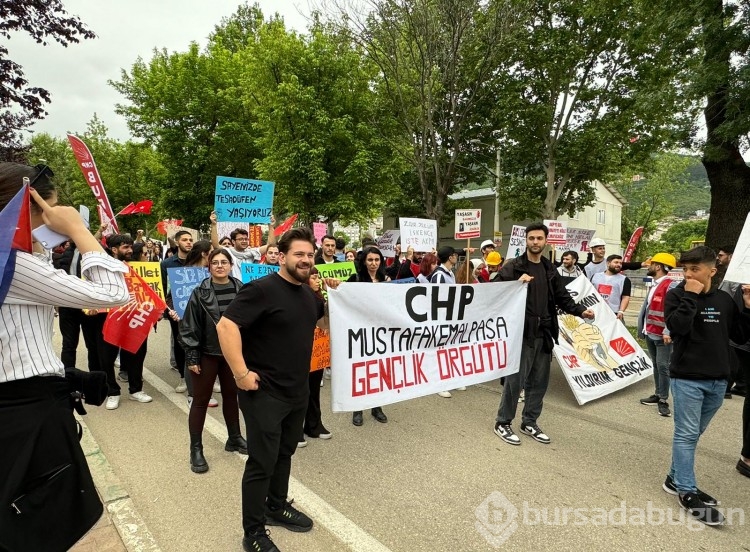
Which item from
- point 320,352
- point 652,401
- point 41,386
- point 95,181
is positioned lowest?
point 652,401

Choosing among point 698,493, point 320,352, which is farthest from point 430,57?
point 698,493

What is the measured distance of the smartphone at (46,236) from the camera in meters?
1.71

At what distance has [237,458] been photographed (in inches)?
153

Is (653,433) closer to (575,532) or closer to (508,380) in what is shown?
(508,380)

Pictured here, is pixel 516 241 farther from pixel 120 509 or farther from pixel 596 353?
pixel 120 509

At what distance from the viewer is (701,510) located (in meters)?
3.14

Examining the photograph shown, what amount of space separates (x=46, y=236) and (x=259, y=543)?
2.02 metres

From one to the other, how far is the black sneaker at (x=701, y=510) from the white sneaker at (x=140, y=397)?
5.53 m

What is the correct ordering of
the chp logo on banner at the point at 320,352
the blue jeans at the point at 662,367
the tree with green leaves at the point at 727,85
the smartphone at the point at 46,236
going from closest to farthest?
the smartphone at the point at 46,236
the chp logo on banner at the point at 320,352
the blue jeans at the point at 662,367
the tree with green leaves at the point at 727,85

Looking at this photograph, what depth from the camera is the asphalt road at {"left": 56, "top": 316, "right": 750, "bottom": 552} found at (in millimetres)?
2855

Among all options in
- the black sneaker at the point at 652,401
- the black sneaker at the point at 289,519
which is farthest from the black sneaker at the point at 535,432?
the black sneaker at the point at 289,519

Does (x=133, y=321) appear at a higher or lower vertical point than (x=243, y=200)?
lower

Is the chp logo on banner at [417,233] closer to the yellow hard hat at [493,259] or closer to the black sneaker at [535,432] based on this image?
the yellow hard hat at [493,259]

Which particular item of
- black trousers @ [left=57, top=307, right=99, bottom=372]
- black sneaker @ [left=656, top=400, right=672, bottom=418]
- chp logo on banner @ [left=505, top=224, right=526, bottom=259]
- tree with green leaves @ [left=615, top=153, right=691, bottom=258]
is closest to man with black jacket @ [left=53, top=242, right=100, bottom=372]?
black trousers @ [left=57, top=307, right=99, bottom=372]
